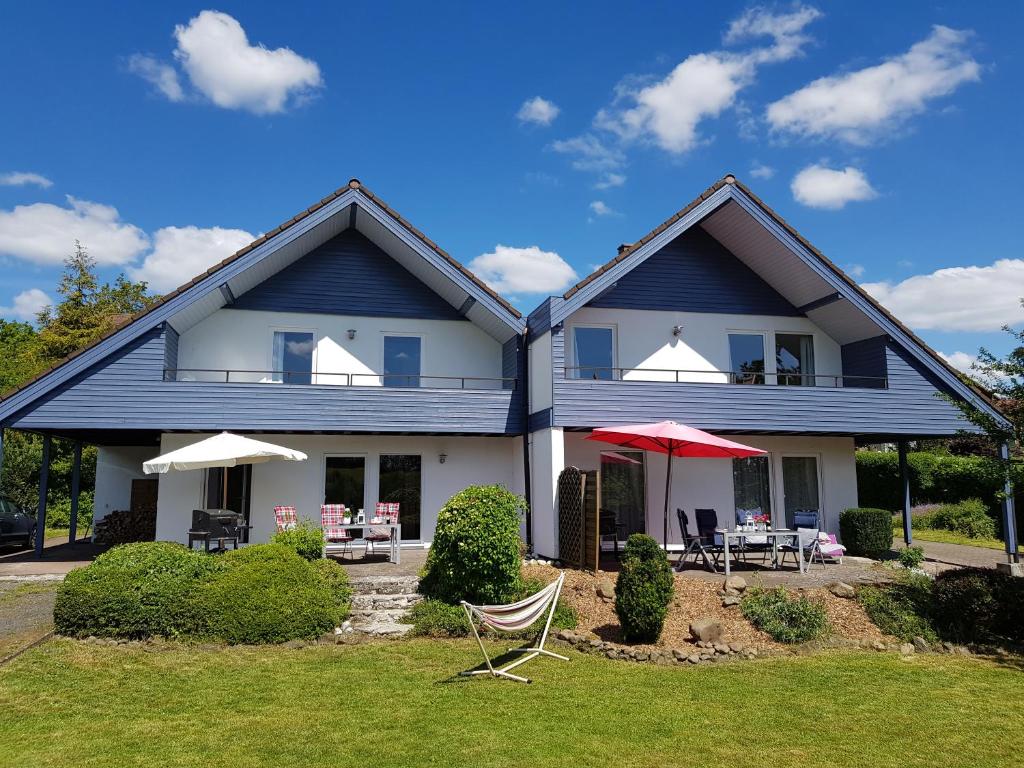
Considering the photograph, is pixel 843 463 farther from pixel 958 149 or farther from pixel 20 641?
pixel 20 641

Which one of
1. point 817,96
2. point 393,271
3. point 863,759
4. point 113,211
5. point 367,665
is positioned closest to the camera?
point 863,759

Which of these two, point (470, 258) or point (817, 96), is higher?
point (817, 96)

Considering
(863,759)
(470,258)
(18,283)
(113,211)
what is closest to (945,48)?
(470,258)

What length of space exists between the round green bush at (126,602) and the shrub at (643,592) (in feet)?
16.9

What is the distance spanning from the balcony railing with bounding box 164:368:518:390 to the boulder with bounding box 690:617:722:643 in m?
7.85

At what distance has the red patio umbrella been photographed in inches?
488

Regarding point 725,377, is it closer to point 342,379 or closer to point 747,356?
point 747,356

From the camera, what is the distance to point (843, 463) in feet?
58.9

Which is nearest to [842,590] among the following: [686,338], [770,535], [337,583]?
[770,535]

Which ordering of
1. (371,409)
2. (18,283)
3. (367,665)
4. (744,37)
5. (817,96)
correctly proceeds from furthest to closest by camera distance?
(18,283) → (371,409) → (744,37) → (817,96) → (367,665)

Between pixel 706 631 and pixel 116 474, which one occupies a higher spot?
pixel 116 474

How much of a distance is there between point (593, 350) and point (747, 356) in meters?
4.04

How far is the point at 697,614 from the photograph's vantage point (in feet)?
32.1

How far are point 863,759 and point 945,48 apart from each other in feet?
37.4
